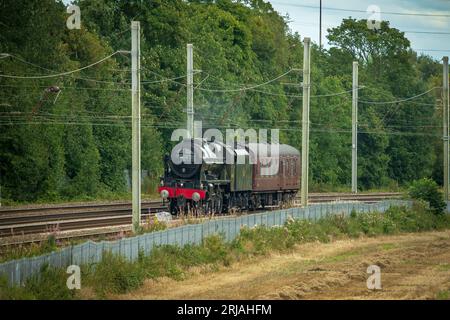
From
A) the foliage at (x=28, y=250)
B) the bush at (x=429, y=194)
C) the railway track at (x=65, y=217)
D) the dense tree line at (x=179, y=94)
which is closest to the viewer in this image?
the foliage at (x=28, y=250)

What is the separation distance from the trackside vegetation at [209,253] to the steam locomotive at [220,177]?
465 centimetres

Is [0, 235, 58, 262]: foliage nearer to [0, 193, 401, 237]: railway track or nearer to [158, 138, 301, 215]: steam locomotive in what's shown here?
[0, 193, 401, 237]: railway track

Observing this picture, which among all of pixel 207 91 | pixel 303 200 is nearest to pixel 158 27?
pixel 207 91

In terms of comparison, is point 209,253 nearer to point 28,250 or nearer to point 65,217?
point 28,250

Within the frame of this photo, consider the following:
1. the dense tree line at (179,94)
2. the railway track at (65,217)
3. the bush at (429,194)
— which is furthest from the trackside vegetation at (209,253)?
the dense tree line at (179,94)

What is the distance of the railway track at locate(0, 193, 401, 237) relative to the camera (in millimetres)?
33750

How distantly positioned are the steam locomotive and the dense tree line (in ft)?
15.4

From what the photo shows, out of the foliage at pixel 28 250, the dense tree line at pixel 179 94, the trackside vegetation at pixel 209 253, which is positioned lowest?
the trackside vegetation at pixel 209 253

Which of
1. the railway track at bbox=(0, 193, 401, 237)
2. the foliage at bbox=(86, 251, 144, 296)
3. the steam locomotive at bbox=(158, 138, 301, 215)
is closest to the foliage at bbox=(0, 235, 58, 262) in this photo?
the foliage at bbox=(86, 251, 144, 296)

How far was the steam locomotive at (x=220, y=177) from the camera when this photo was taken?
1690 inches

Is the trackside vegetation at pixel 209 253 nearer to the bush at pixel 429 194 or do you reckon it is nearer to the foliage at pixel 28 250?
the foliage at pixel 28 250

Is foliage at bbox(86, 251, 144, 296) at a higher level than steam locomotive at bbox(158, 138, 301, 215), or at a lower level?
lower
